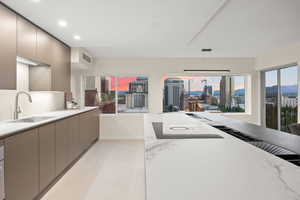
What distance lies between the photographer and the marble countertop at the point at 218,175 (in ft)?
2.05

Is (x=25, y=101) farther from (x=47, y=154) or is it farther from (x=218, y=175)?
(x=218, y=175)

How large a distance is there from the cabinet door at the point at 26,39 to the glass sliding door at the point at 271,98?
5.58 meters

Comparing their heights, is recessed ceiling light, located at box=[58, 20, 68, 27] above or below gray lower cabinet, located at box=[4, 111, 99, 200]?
above

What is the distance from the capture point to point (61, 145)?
120 inches

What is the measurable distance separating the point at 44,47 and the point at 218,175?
3611 mm

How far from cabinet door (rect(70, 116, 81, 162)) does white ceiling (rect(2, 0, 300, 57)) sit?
62.0 inches

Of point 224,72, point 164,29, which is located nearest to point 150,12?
point 164,29

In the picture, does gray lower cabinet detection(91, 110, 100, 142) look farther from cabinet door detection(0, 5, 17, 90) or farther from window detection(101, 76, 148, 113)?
cabinet door detection(0, 5, 17, 90)

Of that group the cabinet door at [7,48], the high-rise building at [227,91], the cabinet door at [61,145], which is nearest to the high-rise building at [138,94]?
the high-rise building at [227,91]

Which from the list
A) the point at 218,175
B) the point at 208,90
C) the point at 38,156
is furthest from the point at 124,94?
the point at 218,175

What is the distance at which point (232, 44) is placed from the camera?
4504 millimetres

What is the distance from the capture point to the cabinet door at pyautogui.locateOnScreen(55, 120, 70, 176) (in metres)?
2.90

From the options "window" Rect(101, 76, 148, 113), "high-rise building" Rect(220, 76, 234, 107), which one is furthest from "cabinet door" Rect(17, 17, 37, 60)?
"high-rise building" Rect(220, 76, 234, 107)

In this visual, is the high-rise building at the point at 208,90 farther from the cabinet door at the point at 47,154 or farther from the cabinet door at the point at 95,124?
the cabinet door at the point at 47,154
